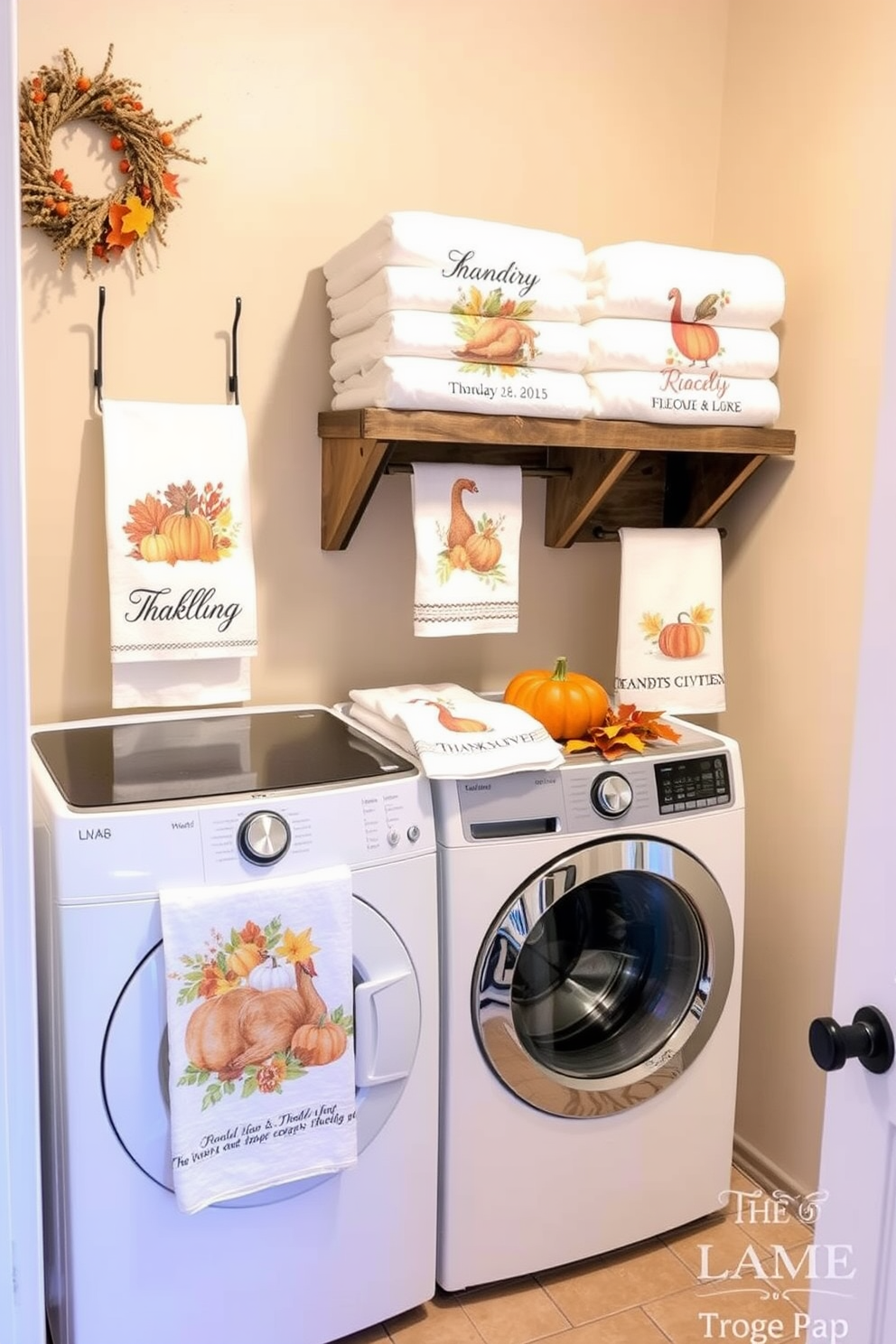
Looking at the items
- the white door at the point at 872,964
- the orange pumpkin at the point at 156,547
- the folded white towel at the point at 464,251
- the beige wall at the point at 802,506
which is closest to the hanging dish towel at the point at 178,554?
the orange pumpkin at the point at 156,547

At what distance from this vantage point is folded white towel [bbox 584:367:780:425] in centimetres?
207

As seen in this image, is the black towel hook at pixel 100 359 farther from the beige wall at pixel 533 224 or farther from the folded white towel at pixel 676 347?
the folded white towel at pixel 676 347

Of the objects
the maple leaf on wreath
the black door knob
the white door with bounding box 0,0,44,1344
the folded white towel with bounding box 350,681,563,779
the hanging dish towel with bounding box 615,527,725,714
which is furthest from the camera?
the hanging dish towel with bounding box 615,527,725,714

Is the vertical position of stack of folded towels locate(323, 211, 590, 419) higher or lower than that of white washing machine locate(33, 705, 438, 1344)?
higher

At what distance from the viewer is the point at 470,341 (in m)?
1.92

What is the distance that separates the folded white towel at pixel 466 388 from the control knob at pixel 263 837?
711 millimetres

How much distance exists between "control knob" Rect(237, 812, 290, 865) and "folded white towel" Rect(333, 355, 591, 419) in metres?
0.71

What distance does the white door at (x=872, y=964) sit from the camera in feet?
3.42

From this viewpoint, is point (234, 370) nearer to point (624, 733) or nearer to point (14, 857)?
point (624, 733)

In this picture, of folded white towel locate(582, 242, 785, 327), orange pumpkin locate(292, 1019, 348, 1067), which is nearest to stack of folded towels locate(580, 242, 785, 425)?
folded white towel locate(582, 242, 785, 327)

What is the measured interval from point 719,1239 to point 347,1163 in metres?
0.87

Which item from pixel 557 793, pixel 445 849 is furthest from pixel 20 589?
pixel 557 793

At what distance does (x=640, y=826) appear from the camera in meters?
1.98

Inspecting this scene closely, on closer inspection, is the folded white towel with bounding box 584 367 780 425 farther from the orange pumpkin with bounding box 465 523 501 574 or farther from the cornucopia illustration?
the cornucopia illustration
